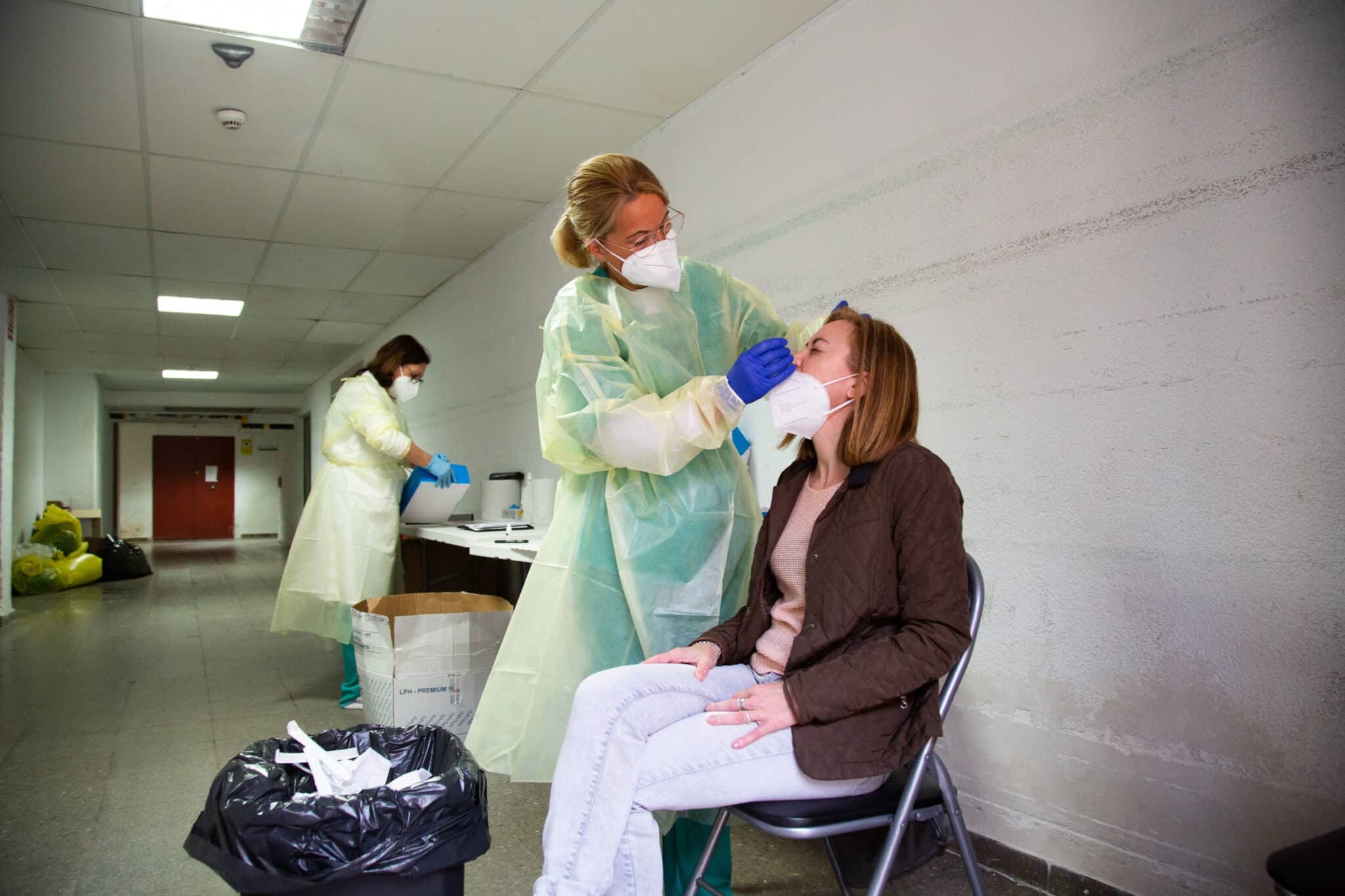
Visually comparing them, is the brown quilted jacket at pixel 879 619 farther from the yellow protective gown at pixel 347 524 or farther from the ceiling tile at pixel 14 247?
the ceiling tile at pixel 14 247

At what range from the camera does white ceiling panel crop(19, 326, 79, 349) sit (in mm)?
7250

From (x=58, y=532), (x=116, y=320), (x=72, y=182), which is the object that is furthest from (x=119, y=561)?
(x=72, y=182)

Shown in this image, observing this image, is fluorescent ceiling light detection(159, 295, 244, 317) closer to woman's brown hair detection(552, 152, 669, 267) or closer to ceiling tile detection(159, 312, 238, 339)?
ceiling tile detection(159, 312, 238, 339)

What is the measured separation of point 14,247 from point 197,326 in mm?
2386

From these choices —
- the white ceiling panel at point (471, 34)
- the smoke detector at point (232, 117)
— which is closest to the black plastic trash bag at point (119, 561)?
the smoke detector at point (232, 117)

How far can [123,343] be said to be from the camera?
7.98 meters

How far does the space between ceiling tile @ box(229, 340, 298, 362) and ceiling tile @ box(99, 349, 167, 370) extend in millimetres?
783

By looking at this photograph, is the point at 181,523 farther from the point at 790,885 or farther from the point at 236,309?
the point at 790,885

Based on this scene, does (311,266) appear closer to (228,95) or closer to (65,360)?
(228,95)

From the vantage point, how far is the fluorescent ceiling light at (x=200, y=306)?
20.6 ft

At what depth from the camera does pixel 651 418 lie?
57.5 inches

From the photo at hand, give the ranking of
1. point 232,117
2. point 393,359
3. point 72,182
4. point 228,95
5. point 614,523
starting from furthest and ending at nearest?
point 72,182, point 393,359, point 232,117, point 228,95, point 614,523

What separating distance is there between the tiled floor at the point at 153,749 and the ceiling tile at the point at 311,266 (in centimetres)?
230

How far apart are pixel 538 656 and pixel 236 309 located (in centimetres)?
A: 611
